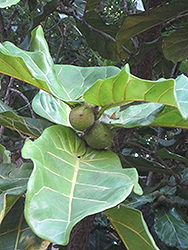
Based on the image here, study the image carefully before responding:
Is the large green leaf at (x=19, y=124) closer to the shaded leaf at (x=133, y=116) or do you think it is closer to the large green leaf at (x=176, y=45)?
the shaded leaf at (x=133, y=116)

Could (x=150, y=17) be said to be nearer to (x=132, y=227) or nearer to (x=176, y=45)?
(x=176, y=45)

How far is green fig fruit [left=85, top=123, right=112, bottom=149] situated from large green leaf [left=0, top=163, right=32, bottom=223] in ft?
0.44

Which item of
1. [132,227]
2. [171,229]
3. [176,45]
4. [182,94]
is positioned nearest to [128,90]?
[182,94]

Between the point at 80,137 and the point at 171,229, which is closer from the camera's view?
the point at 80,137

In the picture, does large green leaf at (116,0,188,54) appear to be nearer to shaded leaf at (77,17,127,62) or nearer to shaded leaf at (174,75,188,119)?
shaded leaf at (77,17,127,62)

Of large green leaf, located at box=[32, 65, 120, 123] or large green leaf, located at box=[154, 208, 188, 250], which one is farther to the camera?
large green leaf, located at box=[154, 208, 188, 250]

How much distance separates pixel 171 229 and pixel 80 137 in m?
0.63

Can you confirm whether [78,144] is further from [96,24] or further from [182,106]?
[96,24]

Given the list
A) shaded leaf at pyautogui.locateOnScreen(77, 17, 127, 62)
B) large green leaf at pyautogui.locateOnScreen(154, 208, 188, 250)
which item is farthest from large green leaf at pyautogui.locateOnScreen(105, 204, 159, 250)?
shaded leaf at pyautogui.locateOnScreen(77, 17, 127, 62)

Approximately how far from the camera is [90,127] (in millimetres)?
593

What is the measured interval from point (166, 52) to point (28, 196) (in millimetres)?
1092

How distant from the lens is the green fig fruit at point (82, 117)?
563 millimetres

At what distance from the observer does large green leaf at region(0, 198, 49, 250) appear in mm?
546

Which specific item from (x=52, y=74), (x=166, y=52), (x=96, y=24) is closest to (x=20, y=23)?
(x=96, y=24)
